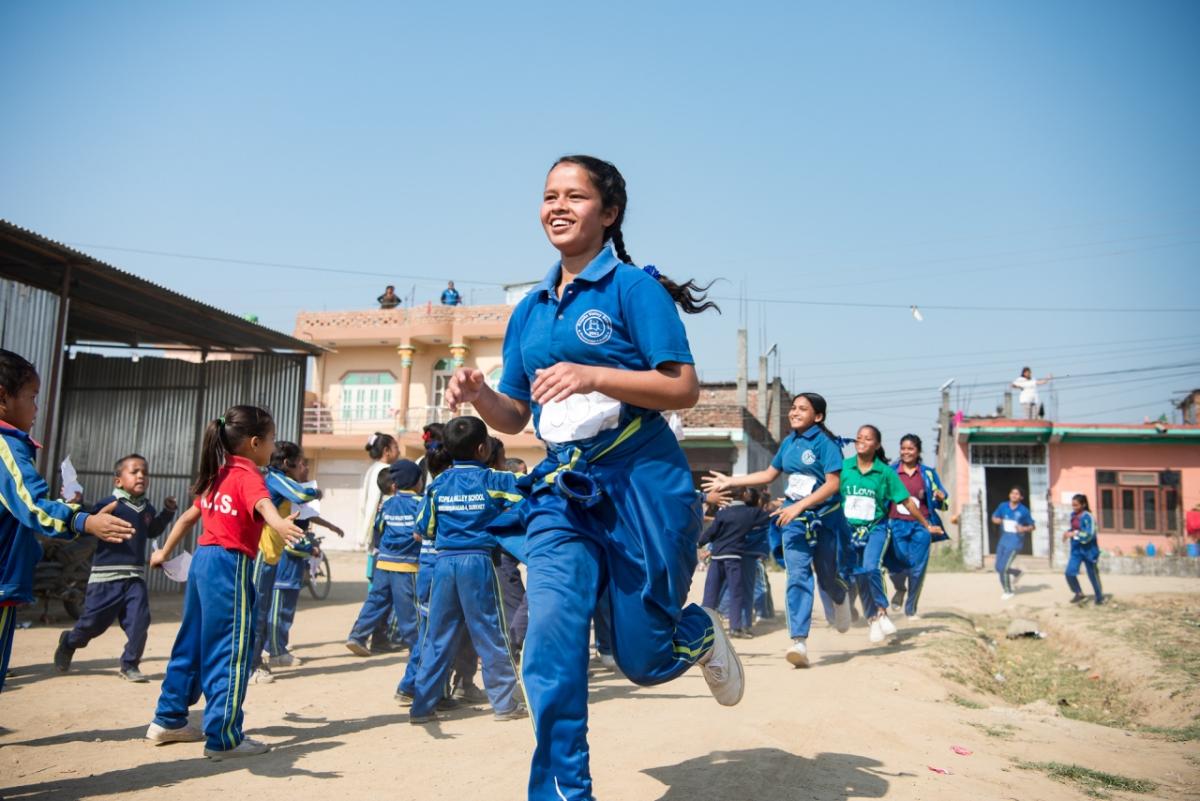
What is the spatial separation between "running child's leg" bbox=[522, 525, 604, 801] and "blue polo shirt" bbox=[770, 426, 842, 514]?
4.62 m

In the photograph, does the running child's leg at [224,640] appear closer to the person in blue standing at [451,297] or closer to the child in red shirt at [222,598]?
the child in red shirt at [222,598]

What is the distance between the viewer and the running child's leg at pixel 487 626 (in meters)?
5.23

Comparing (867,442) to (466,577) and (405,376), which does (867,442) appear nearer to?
(466,577)

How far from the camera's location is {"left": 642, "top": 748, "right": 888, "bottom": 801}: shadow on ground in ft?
11.5

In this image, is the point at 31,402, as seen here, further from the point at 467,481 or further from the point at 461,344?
the point at 461,344

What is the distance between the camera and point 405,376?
34062 millimetres

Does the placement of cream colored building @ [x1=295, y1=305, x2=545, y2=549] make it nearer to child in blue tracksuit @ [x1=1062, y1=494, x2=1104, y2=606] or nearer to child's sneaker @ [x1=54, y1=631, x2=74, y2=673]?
child in blue tracksuit @ [x1=1062, y1=494, x2=1104, y2=606]

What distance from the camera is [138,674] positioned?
6512 millimetres

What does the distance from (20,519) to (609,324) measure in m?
2.49

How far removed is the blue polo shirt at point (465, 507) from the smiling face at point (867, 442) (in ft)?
15.3

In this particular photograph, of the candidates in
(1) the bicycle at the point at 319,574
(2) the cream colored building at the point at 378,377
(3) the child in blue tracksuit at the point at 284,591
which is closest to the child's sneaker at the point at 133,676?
(3) the child in blue tracksuit at the point at 284,591

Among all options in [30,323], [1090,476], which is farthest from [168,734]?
[1090,476]

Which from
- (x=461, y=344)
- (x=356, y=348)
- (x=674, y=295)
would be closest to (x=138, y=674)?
(x=674, y=295)

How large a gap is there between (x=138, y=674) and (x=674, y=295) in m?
5.32
